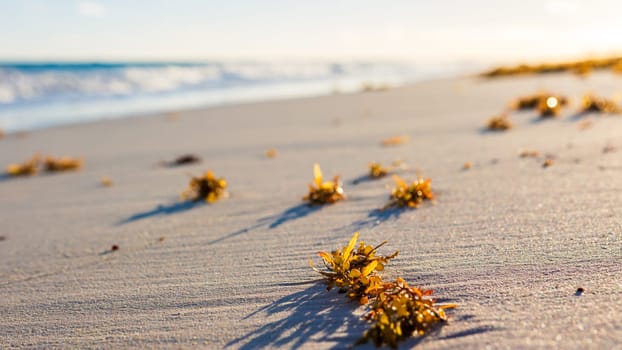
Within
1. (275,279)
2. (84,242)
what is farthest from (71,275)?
(275,279)

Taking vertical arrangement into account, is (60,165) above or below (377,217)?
above

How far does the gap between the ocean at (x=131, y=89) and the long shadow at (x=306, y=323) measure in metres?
9.72

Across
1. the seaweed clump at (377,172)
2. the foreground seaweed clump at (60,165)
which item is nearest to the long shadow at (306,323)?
the seaweed clump at (377,172)

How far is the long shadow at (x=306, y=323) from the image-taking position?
1822 mm

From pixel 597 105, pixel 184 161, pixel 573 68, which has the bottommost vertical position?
pixel 597 105

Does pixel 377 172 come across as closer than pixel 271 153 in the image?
Yes

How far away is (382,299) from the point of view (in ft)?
6.30

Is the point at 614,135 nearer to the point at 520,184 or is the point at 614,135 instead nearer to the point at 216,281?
the point at 520,184

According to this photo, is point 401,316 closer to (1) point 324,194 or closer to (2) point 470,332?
(2) point 470,332

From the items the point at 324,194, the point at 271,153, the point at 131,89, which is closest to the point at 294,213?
the point at 324,194

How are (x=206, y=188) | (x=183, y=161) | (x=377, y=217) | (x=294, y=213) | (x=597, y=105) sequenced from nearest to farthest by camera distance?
(x=377, y=217), (x=294, y=213), (x=206, y=188), (x=183, y=161), (x=597, y=105)

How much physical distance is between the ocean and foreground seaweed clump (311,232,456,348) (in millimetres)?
9763

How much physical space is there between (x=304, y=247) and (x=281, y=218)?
57 centimetres

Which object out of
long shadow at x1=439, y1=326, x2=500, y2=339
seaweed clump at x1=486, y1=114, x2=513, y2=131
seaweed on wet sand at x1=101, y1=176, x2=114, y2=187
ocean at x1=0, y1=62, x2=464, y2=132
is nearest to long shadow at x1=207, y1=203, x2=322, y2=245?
long shadow at x1=439, y1=326, x2=500, y2=339
